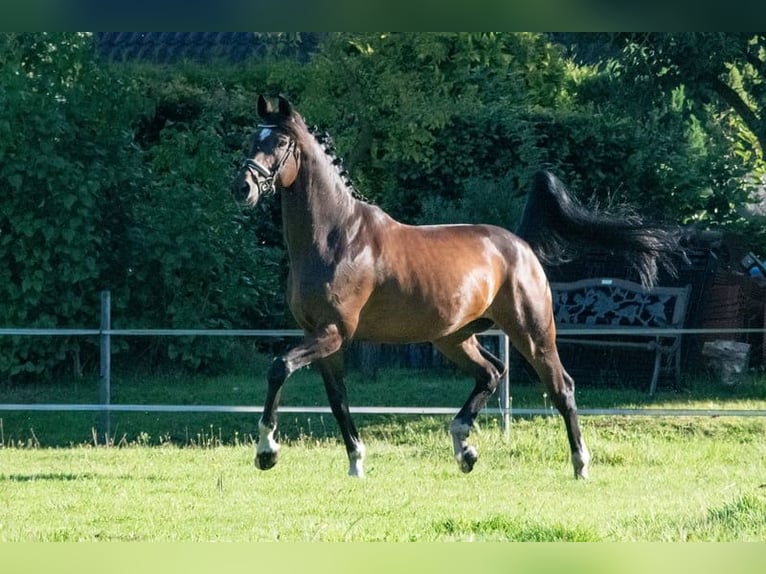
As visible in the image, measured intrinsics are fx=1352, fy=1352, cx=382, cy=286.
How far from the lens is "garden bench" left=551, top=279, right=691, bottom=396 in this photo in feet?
41.7

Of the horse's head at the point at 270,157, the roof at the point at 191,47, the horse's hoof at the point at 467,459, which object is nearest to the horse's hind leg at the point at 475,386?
the horse's hoof at the point at 467,459

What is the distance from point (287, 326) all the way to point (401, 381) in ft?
5.16

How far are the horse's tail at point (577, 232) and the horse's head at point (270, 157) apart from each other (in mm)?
2213

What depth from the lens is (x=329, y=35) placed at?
13.5m

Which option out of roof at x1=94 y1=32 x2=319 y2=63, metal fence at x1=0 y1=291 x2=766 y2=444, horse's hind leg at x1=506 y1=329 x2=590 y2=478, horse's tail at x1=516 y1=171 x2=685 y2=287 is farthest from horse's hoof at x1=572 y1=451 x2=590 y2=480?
roof at x1=94 y1=32 x2=319 y2=63

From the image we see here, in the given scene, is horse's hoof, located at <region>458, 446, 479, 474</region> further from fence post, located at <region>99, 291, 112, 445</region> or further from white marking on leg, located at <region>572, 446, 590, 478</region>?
fence post, located at <region>99, 291, 112, 445</region>

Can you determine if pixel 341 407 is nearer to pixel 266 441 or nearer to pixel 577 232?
pixel 266 441

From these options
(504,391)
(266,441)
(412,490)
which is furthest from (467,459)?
(504,391)

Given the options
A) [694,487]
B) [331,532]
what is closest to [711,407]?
[694,487]

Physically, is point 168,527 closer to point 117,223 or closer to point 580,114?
point 117,223

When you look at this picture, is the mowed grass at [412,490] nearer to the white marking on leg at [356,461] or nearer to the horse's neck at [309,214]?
the white marking on leg at [356,461]

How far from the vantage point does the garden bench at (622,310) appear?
12.7m

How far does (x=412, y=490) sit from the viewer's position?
7551mm

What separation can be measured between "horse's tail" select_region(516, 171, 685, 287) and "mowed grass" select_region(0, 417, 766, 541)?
56.2 inches
